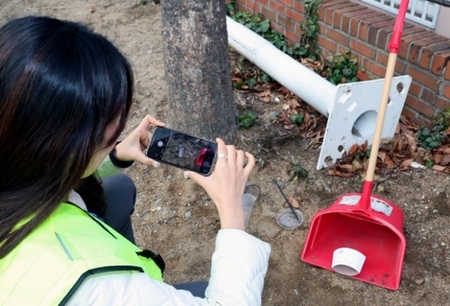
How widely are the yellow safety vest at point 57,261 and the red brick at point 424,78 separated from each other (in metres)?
2.22

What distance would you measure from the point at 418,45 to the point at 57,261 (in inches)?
→ 94.1

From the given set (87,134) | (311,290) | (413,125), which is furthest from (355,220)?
(87,134)

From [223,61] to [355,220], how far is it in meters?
1.10

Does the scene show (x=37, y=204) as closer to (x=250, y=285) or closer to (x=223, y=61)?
(x=250, y=285)

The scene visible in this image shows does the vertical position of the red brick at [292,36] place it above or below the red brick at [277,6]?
below

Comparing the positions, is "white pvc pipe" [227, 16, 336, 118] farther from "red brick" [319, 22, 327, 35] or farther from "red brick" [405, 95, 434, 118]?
"red brick" [405, 95, 434, 118]

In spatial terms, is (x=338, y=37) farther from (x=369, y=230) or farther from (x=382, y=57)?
(x=369, y=230)

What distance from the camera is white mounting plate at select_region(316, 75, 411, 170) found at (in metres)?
2.50

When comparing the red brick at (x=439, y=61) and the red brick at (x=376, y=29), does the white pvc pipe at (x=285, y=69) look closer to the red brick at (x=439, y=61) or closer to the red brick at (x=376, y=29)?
the red brick at (x=376, y=29)

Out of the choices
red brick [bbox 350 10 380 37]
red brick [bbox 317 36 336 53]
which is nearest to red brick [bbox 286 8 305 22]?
red brick [bbox 317 36 336 53]

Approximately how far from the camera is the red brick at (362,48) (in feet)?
9.82

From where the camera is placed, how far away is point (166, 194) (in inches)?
106

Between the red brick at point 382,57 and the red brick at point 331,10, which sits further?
the red brick at point 331,10

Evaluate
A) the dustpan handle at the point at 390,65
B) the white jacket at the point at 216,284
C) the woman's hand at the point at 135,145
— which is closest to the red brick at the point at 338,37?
the dustpan handle at the point at 390,65
